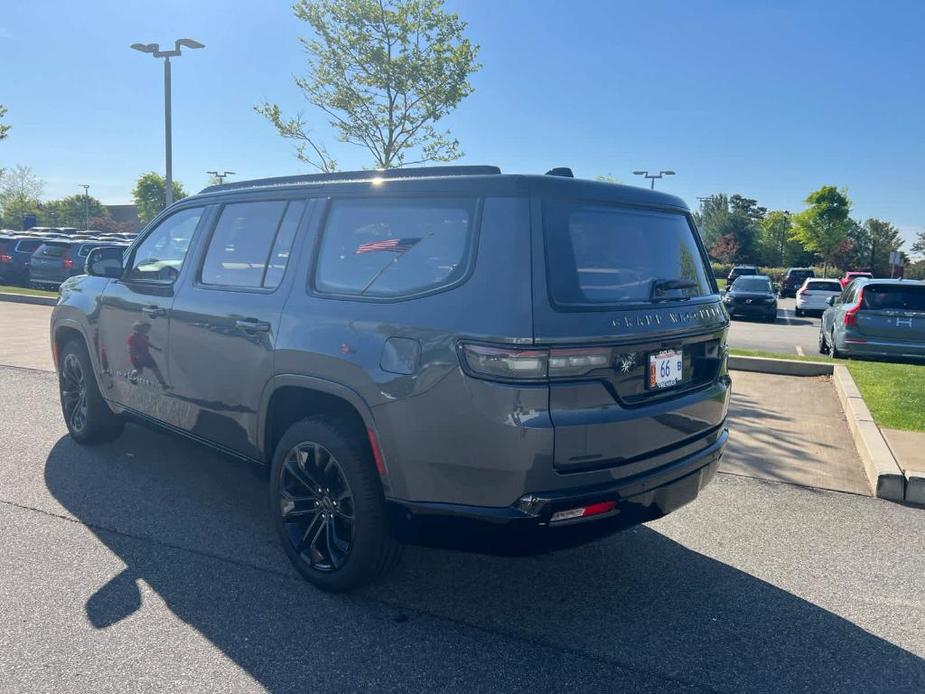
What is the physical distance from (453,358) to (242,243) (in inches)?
71.2

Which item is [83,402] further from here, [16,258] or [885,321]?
[16,258]

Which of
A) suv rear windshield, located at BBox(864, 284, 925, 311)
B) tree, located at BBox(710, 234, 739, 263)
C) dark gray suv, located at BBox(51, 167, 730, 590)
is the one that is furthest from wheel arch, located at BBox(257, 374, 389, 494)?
tree, located at BBox(710, 234, 739, 263)

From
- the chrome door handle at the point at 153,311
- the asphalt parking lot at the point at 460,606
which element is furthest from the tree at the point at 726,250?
the chrome door handle at the point at 153,311

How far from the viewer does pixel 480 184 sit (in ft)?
9.32

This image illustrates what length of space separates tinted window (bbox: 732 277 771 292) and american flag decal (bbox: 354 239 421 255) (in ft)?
68.2

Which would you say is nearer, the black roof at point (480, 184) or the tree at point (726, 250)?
the black roof at point (480, 184)

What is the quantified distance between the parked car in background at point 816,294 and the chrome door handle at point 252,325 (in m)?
23.9

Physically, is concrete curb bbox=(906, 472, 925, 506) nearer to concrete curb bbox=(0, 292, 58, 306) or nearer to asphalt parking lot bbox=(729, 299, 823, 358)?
asphalt parking lot bbox=(729, 299, 823, 358)

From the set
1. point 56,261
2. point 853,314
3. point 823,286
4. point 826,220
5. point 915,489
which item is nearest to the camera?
point 915,489

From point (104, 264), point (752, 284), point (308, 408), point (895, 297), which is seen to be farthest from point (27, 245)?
point (895, 297)

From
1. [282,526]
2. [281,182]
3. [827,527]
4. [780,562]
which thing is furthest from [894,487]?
[281,182]

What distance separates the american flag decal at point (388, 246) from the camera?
301 cm

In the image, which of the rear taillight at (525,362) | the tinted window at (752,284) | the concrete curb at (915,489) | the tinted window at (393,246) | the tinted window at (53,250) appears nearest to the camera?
the rear taillight at (525,362)

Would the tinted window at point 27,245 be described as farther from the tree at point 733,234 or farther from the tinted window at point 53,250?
the tree at point 733,234
